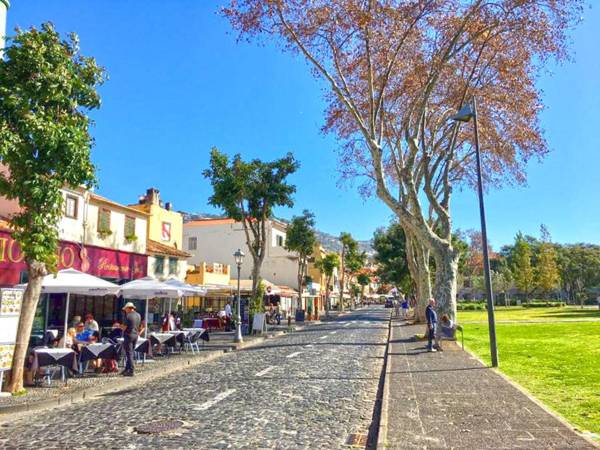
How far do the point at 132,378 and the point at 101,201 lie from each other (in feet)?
44.1

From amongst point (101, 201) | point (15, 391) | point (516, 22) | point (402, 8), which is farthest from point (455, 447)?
point (101, 201)

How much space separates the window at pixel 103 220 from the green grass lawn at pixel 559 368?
54.1 ft

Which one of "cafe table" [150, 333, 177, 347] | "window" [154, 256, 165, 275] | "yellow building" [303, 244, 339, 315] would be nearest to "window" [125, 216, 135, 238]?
"window" [154, 256, 165, 275]

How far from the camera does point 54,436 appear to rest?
6789 mm

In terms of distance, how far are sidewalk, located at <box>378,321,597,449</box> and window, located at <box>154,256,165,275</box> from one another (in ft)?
63.9

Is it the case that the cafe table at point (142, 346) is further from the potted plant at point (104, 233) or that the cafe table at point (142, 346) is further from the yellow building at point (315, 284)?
the yellow building at point (315, 284)

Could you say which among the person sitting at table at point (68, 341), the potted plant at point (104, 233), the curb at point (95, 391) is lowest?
the curb at point (95, 391)

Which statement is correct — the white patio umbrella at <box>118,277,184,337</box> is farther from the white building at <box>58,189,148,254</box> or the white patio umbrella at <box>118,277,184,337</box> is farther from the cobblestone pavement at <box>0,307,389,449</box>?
the white building at <box>58,189,148,254</box>

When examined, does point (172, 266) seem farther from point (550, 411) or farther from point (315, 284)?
point (315, 284)

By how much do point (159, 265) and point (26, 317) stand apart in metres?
18.7

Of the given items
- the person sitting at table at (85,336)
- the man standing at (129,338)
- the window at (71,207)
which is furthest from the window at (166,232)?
the man standing at (129,338)

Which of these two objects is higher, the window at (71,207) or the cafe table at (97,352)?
the window at (71,207)

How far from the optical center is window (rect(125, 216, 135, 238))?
83.5 ft

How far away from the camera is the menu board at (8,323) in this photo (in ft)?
31.3
